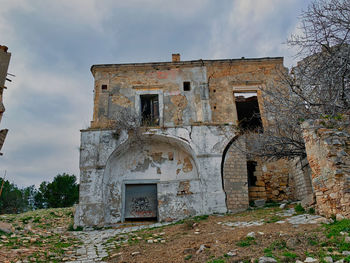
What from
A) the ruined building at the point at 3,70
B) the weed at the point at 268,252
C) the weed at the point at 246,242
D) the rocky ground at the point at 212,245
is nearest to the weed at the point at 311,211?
the rocky ground at the point at 212,245

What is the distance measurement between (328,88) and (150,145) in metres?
7.91

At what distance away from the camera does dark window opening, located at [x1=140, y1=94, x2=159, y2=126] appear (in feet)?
43.7

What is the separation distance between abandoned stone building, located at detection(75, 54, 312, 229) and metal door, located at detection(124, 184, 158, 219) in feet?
0.14

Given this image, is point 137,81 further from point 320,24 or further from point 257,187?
point 320,24

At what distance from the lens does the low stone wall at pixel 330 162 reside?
608cm

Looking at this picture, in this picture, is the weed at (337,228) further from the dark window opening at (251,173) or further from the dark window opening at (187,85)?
the dark window opening at (187,85)

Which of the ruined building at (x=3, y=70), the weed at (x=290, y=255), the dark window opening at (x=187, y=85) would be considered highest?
the dark window opening at (x=187, y=85)

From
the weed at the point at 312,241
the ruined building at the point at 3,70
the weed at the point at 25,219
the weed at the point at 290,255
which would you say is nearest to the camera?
the weed at the point at 290,255

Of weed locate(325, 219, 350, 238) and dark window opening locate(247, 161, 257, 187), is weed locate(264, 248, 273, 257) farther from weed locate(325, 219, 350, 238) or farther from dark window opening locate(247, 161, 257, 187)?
dark window opening locate(247, 161, 257, 187)

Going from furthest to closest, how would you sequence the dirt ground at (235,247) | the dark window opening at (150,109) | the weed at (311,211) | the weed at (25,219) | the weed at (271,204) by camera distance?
the dark window opening at (150,109) < the weed at (271,204) < the weed at (25,219) < the weed at (311,211) < the dirt ground at (235,247)

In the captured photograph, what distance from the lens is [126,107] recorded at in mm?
13414

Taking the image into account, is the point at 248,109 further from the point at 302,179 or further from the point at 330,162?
the point at 330,162

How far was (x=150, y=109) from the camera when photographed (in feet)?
45.4

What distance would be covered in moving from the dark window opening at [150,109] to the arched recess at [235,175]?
3.56 m
